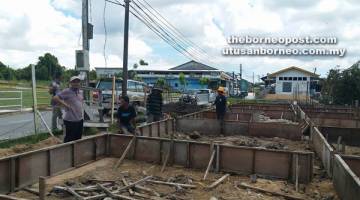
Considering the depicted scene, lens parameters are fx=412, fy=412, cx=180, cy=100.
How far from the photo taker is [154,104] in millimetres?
13148

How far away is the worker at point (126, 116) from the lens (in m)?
9.99

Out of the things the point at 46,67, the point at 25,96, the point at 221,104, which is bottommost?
the point at 25,96

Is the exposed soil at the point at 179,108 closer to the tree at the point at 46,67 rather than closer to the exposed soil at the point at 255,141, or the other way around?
the exposed soil at the point at 255,141

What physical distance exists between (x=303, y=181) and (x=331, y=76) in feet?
91.0

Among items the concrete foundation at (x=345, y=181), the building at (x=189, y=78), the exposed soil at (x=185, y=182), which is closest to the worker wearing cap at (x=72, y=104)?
the exposed soil at (x=185, y=182)

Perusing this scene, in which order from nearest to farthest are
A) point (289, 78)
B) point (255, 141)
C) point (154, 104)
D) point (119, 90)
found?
point (255, 141), point (154, 104), point (119, 90), point (289, 78)

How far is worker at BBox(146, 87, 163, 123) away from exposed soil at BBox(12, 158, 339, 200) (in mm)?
4548

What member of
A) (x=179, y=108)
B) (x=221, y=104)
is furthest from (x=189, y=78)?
(x=221, y=104)

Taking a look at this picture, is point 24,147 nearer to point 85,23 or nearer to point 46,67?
point 85,23

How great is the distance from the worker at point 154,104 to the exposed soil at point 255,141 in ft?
3.13

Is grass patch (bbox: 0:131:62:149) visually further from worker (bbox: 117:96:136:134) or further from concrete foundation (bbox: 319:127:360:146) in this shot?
concrete foundation (bbox: 319:127:360:146)

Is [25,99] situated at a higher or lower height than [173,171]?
higher

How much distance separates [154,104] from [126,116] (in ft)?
10.2

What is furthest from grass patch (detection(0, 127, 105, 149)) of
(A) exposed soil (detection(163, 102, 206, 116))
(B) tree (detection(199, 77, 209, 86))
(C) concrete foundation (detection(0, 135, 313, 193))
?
(B) tree (detection(199, 77, 209, 86))
